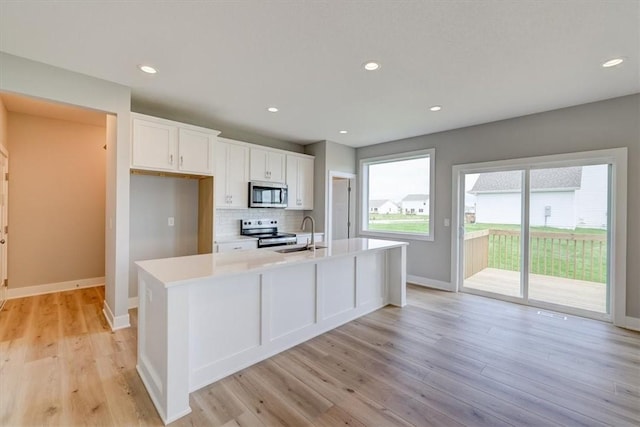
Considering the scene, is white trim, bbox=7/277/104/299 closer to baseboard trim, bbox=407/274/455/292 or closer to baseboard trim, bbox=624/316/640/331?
baseboard trim, bbox=407/274/455/292

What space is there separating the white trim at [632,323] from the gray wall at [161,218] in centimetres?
565

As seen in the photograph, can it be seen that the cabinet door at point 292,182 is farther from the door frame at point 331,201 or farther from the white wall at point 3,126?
the white wall at point 3,126

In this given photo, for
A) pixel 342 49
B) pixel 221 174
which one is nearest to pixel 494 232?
pixel 342 49

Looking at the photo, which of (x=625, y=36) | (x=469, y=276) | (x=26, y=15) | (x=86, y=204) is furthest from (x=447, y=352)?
(x=86, y=204)

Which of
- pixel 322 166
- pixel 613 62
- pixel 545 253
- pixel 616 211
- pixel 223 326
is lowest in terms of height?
pixel 223 326

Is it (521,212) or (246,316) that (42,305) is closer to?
(246,316)

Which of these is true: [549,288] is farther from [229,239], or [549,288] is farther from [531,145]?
[229,239]

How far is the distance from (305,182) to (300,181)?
13 cm

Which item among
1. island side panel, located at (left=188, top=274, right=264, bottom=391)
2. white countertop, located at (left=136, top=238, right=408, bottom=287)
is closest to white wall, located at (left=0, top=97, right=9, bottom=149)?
white countertop, located at (left=136, top=238, right=408, bottom=287)

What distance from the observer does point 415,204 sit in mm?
5316

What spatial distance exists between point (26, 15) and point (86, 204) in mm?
3489

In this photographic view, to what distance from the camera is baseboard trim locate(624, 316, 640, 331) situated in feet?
10.6

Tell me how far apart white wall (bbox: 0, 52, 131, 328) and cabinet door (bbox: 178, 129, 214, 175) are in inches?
24.8

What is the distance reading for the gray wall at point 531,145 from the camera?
3250 millimetres
